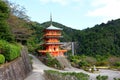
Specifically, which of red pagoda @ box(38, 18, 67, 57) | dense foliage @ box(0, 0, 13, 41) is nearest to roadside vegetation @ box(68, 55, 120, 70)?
red pagoda @ box(38, 18, 67, 57)

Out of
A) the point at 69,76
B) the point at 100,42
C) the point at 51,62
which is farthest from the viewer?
the point at 100,42

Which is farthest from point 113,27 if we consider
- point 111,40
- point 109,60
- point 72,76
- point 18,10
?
point 72,76

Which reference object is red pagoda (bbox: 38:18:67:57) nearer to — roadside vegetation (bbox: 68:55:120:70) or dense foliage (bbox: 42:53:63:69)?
roadside vegetation (bbox: 68:55:120:70)

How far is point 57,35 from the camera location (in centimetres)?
4778

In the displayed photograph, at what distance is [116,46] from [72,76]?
1839 inches

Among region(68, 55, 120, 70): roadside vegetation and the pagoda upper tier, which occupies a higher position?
the pagoda upper tier

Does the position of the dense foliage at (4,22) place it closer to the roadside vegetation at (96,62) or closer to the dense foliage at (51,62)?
the dense foliage at (51,62)

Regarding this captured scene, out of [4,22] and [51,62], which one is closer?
[4,22]

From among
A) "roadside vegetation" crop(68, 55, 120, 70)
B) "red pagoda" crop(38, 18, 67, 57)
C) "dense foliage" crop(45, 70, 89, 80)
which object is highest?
"red pagoda" crop(38, 18, 67, 57)

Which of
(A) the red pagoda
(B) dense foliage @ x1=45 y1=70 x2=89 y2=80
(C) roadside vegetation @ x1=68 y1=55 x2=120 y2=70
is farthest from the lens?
(A) the red pagoda

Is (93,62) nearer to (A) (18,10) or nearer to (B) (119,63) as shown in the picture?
(B) (119,63)

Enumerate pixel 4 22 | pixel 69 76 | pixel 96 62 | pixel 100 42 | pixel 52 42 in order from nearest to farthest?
pixel 69 76
pixel 4 22
pixel 96 62
pixel 52 42
pixel 100 42

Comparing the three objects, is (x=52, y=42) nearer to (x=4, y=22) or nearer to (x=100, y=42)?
(x=100, y=42)

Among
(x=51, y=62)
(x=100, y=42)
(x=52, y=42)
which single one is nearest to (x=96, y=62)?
(x=52, y=42)
